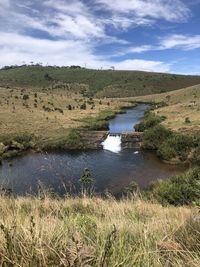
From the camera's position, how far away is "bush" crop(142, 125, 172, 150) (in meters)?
46.6

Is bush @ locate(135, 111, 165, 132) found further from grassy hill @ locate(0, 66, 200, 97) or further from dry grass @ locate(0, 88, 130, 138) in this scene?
grassy hill @ locate(0, 66, 200, 97)

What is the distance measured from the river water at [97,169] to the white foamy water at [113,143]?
851 millimetres

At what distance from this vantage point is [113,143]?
159ft

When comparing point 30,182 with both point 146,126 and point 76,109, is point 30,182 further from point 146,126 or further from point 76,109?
point 76,109

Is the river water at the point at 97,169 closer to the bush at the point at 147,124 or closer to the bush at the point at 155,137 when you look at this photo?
the bush at the point at 155,137

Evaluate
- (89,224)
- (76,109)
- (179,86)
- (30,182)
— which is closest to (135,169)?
(30,182)

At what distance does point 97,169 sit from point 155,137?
45.0 ft

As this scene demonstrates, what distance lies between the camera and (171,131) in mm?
49094

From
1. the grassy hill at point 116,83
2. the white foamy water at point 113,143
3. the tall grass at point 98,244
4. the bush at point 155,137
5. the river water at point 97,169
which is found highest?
the grassy hill at point 116,83

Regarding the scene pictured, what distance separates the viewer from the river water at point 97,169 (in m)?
30.7

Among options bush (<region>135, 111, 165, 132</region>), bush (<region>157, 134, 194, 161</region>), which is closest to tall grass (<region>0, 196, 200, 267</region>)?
bush (<region>157, 134, 194, 161</region>)

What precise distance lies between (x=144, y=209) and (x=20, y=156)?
3813cm

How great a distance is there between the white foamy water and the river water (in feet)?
2.79

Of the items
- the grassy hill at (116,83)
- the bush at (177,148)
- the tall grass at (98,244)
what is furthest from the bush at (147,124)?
the grassy hill at (116,83)
